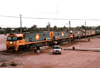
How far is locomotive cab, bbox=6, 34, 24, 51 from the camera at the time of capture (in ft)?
70.2

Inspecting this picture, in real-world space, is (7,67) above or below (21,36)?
below

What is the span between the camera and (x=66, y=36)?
4059 cm

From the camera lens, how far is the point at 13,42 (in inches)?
845

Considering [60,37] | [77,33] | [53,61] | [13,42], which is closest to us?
[53,61]

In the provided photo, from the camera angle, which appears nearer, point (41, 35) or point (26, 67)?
point (26, 67)

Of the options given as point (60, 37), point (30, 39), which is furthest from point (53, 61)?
point (60, 37)

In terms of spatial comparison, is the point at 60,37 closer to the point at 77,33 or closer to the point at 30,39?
the point at 30,39

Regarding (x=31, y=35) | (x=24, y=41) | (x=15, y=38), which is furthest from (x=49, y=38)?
(x=15, y=38)

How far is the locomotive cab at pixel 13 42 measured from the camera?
21.4 meters

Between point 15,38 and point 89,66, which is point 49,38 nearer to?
point 15,38

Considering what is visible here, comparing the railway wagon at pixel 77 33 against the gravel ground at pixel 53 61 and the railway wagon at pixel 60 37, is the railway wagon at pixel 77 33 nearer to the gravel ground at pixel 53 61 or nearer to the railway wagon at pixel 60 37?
the railway wagon at pixel 60 37

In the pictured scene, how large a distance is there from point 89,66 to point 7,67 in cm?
982

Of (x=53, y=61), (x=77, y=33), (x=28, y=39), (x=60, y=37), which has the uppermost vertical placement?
(x=77, y=33)

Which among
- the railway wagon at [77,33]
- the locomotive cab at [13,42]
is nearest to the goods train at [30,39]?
the locomotive cab at [13,42]
